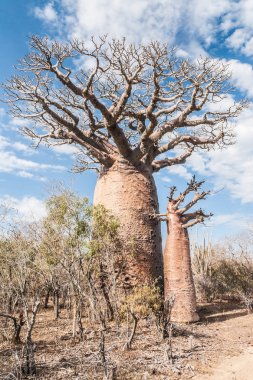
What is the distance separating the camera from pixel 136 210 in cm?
748

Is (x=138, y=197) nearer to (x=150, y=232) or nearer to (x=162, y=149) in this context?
(x=150, y=232)

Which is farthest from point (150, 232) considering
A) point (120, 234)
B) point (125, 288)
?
point (125, 288)

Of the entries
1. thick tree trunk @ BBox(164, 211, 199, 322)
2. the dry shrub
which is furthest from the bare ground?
the dry shrub

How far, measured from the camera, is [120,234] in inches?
283

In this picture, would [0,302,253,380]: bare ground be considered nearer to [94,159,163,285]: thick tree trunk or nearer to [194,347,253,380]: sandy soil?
[194,347,253,380]: sandy soil

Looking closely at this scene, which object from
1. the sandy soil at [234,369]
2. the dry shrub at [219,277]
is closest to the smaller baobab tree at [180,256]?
the sandy soil at [234,369]

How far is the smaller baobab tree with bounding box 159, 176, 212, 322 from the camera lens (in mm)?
6582

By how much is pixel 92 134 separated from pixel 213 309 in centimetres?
505

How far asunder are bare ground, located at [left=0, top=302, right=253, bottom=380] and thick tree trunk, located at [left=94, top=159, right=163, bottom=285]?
1.21 m

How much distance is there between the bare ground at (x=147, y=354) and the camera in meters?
3.66

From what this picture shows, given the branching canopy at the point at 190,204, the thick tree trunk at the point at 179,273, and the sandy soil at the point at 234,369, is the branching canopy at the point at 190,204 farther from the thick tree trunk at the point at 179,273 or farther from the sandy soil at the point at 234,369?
the sandy soil at the point at 234,369

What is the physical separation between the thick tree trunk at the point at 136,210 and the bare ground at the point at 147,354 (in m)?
1.21

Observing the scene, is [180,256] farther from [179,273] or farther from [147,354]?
[147,354]

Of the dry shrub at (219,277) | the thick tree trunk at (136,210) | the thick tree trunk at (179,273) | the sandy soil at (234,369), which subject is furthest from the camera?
the dry shrub at (219,277)
